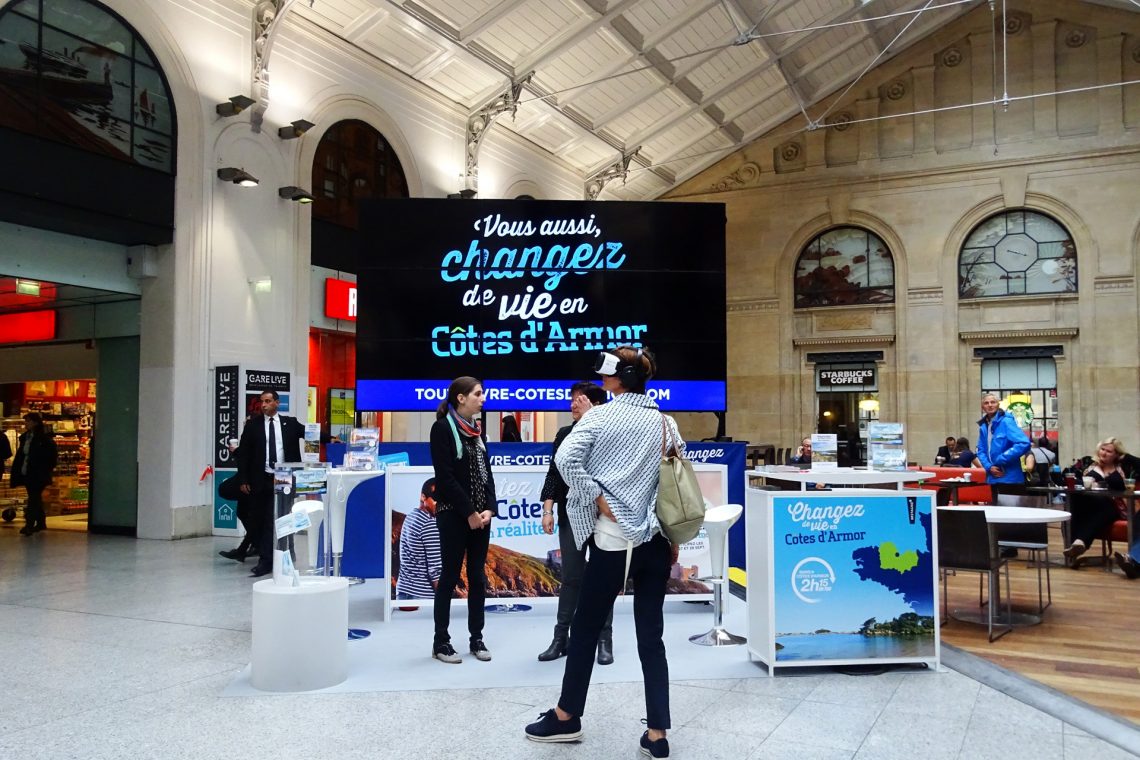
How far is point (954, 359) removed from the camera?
21844mm

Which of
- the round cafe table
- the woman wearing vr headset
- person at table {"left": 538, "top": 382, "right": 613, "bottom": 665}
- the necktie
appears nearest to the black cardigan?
person at table {"left": 538, "top": 382, "right": 613, "bottom": 665}

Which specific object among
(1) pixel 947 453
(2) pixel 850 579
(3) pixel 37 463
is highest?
(3) pixel 37 463

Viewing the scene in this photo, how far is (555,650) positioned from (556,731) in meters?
1.49

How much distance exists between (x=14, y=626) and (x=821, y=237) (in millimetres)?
21677

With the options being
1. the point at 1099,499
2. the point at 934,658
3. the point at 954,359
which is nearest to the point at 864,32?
the point at 954,359

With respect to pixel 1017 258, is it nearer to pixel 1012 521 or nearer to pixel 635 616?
pixel 1012 521

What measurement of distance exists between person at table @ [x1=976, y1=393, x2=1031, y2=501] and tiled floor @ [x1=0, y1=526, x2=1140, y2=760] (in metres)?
4.61

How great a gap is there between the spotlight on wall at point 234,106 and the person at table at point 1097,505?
1157 centimetres

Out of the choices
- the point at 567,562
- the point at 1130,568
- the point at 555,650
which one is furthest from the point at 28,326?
the point at 1130,568

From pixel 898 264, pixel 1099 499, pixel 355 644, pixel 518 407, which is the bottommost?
pixel 355 644

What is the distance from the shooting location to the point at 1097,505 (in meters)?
9.46

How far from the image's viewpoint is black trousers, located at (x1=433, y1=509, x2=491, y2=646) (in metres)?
5.10

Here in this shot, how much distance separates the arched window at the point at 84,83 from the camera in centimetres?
984

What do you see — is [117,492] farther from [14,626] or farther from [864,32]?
[864,32]
